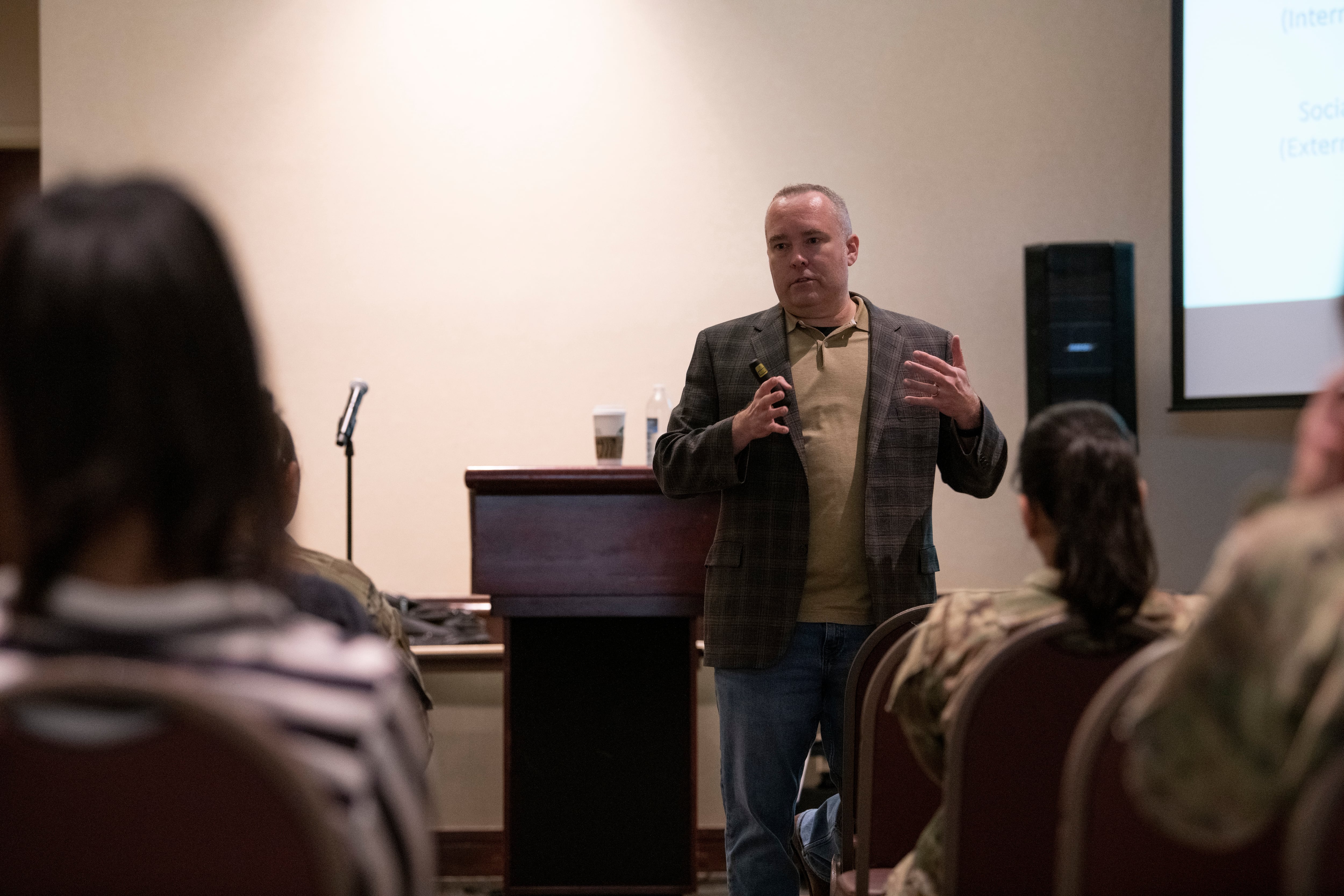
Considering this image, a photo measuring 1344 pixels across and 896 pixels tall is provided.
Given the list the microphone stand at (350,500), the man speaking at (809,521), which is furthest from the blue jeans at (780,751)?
the microphone stand at (350,500)

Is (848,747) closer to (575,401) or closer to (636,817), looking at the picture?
(636,817)

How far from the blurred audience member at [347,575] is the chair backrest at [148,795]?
0.85 m

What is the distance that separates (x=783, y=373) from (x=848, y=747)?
2.66 feet

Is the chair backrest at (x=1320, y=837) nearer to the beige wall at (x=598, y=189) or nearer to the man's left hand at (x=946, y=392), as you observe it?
the man's left hand at (x=946, y=392)

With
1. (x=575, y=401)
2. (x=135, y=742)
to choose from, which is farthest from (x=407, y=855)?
(x=575, y=401)

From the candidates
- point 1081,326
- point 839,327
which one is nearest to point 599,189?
point 1081,326

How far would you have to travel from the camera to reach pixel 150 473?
34.5 inches

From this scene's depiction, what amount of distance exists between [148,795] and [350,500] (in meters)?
2.80

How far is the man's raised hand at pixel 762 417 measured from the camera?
87.6 inches

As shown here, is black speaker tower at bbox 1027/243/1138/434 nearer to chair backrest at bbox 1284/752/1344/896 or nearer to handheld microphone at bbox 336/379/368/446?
handheld microphone at bbox 336/379/368/446

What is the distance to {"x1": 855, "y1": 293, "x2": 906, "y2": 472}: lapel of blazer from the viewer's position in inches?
92.7

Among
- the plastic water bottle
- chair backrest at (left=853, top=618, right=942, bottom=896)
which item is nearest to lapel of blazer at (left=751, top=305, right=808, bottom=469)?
chair backrest at (left=853, top=618, right=942, bottom=896)

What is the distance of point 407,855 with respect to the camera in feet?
3.09

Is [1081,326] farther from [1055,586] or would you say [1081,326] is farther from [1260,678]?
[1260,678]
